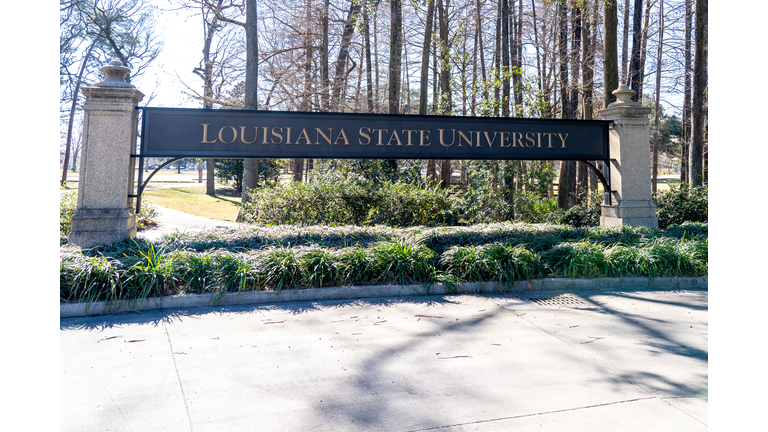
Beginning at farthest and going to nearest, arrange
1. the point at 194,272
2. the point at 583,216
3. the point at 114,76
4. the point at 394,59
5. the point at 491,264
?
the point at 394,59
the point at 583,216
the point at 114,76
the point at 491,264
the point at 194,272

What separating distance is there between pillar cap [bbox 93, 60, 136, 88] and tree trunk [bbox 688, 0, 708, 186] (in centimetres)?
1299

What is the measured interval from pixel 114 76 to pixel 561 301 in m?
7.25

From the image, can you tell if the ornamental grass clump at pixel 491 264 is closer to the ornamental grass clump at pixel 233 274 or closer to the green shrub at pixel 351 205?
the ornamental grass clump at pixel 233 274

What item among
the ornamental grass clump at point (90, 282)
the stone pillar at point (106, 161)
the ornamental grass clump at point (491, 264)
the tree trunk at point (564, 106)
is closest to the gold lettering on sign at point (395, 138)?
the ornamental grass clump at point (491, 264)

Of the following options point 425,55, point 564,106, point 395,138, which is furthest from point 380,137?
point 564,106

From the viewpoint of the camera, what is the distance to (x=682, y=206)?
10109mm

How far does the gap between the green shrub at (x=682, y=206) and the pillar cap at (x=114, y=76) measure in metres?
11.1

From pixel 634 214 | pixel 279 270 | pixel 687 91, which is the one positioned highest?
pixel 687 91

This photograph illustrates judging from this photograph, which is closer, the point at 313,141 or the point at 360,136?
the point at 313,141

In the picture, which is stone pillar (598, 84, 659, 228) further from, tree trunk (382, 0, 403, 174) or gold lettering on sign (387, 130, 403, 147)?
tree trunk (382, 0, 403, 174)

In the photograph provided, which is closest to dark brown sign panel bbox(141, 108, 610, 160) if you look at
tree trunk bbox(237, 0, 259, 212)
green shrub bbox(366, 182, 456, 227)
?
green shrub bbox(366, 182, 456, 227)

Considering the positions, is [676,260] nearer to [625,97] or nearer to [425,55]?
[625,97]

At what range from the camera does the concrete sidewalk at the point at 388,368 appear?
8.41 feet

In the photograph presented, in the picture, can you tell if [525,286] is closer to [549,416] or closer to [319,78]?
[549,416]
